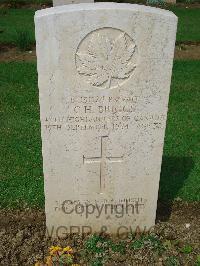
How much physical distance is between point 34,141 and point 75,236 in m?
2.08

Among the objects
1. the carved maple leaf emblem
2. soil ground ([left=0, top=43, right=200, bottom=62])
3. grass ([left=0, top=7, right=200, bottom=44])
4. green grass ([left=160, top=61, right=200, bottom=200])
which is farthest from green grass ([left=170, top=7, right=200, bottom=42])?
the carved maple leaf emblem

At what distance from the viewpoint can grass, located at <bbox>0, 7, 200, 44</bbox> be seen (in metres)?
11.0

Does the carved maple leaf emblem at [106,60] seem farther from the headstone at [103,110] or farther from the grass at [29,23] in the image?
the grass at [29,23]

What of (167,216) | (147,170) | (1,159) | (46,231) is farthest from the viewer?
(1,159)

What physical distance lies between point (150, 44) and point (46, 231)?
2066 millimetres

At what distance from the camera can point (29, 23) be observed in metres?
12.0

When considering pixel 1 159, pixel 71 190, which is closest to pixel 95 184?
pixel 71 190

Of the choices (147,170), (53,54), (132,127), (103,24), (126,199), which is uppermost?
(103,24)

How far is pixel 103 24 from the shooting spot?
3.24 m

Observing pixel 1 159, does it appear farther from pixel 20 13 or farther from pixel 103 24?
pixel 20 13

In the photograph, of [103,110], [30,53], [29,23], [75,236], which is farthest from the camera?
[29,23]

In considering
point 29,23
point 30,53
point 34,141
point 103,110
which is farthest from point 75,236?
point 29,23

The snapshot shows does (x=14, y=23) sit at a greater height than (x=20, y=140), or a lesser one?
greater

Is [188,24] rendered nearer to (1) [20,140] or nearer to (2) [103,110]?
(1) [20,140]
